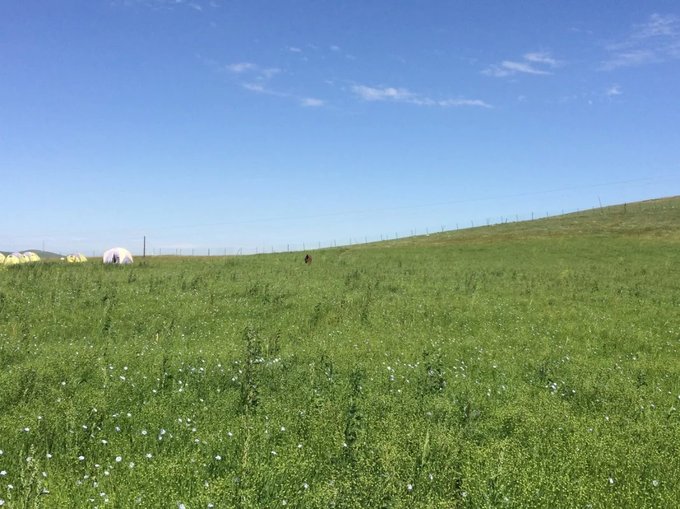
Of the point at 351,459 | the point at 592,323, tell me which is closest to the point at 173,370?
the point at 351,459

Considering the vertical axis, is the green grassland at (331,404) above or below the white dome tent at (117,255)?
below

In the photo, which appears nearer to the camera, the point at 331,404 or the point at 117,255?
the point at 331,404

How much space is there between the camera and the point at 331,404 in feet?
25.1

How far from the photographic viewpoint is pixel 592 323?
15.9 meters

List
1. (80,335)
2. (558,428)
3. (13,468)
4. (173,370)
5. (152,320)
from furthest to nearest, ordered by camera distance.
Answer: (152,320), (80,335), (173,370), (558,428), (13,468)

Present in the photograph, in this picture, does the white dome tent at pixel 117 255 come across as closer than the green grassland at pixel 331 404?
No

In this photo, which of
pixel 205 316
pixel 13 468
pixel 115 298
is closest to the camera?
pixel 13 468

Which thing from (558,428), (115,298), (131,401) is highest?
(115,298)

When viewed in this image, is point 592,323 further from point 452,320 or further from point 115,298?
point 115,298

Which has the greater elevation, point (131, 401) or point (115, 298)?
point (115, 298)

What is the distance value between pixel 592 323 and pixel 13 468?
16.5 metres

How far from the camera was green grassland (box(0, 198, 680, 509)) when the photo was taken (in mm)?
5273

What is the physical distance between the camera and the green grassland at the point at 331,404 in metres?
5.27

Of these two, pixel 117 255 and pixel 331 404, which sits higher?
pixel 117 255
